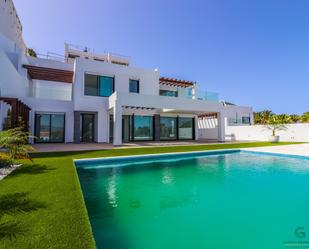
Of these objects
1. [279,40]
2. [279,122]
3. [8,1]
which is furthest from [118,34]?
[279,122]

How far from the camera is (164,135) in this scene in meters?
22.7

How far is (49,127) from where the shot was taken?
1825cm

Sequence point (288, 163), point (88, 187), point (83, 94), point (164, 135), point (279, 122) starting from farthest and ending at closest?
point (164, 135), point (279, 122), point (83, 94), point (288, 163), point (88, 187)

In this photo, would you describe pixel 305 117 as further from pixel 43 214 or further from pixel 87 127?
pixel 43 214

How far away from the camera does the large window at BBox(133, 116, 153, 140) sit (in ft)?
69.1

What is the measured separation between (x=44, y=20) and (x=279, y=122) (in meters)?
26.9

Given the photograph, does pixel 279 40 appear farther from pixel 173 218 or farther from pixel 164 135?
pixel 173 218

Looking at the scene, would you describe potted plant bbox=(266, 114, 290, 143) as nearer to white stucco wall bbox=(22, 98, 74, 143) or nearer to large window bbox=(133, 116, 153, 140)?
large window bbox=(133, 116, 153, 140)

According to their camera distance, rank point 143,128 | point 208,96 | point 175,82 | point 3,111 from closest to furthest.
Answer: point 3,111 → point 208,96 → point 143,128 → point 175,82

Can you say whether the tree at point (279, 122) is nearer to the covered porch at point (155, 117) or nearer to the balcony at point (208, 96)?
the covered porch at point (155, 117)

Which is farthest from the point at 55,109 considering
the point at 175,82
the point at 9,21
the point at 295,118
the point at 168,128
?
the point at 295,118

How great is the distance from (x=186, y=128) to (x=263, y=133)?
30.2 feet

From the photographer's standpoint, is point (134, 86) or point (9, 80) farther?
point (134, 86)

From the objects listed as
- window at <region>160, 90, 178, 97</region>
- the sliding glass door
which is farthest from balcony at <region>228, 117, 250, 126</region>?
the sliding glass door
